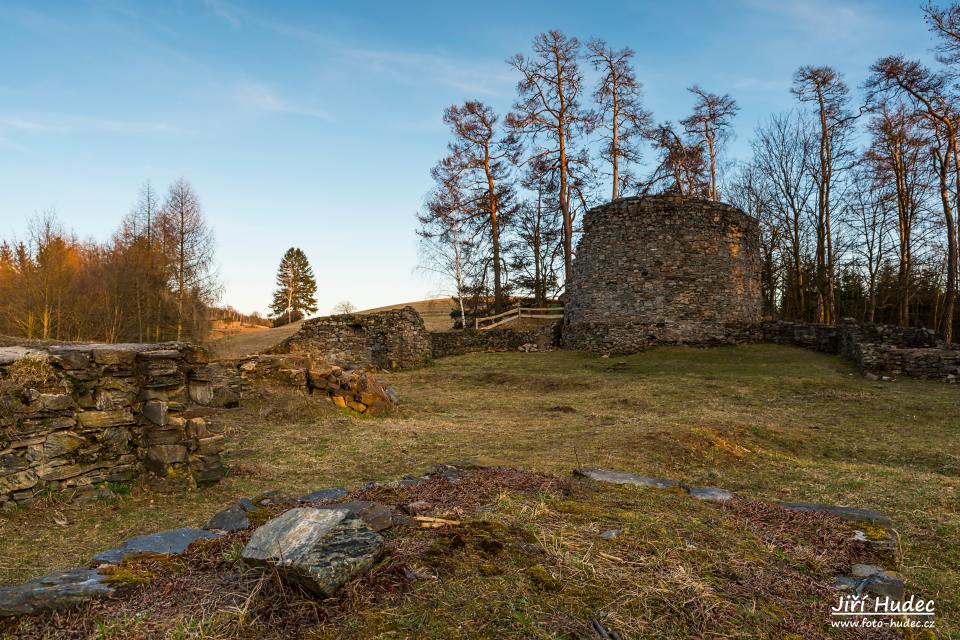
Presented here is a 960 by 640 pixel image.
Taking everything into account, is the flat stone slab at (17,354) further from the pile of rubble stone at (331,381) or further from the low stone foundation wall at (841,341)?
Result: the low stone foundation wall at (841,341)

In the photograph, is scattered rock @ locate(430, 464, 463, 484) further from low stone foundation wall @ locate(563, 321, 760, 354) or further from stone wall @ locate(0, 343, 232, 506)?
low stone foundation wall @ locate(563, 321, 760, 354)

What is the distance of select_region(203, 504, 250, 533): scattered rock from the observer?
4016mm

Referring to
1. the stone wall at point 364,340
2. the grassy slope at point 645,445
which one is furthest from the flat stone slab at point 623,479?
the stone wall at point 364,340

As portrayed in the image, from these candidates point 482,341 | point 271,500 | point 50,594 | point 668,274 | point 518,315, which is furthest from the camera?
point 518,315

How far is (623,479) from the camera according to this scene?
5492 mm

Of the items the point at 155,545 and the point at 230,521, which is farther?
the point at 230,521

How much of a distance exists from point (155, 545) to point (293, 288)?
57560mm

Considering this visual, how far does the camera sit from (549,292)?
3659cm

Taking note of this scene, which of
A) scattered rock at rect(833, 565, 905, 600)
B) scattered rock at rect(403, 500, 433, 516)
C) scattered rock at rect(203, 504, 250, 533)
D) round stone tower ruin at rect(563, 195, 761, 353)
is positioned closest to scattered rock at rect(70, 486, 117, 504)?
scattered rock at rect(203, 504, 250, 533)

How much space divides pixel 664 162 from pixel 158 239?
26249 mm

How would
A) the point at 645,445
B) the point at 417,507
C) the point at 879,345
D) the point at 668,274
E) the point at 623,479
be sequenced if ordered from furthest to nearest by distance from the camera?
the point at 668,274, the point at 879,345, the point at 645,445, the point at 623,479, the point at 417,507

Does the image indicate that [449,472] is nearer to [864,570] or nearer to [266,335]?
[864,570]

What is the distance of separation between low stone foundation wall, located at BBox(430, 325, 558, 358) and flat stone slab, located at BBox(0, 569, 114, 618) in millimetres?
22165

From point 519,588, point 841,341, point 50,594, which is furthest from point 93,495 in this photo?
point 841,341
